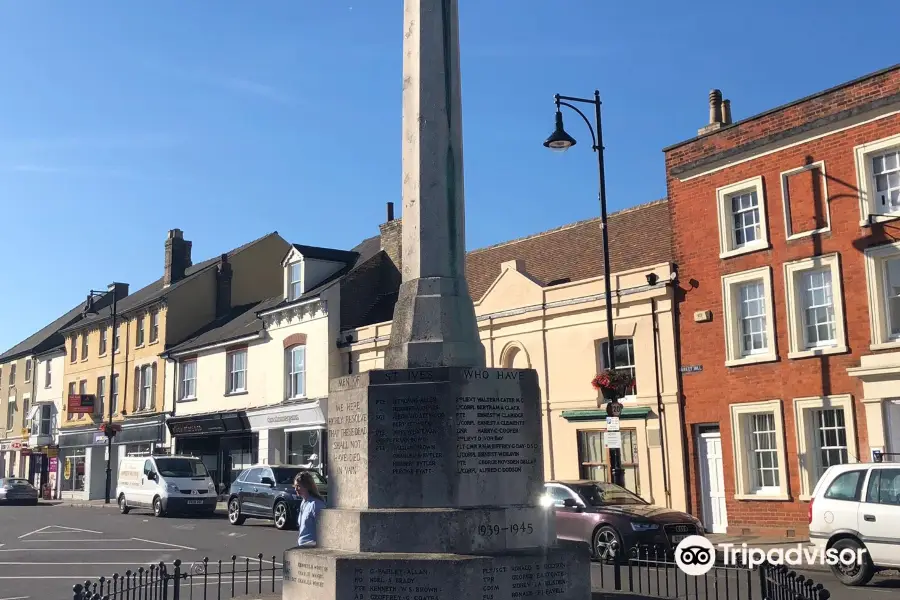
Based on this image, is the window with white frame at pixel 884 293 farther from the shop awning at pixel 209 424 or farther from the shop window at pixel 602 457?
the shop awning at pixel 209 424

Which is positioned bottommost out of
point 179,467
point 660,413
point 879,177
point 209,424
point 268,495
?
point 268,495

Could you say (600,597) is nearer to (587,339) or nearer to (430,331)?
(430,331)

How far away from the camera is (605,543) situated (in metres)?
16.0

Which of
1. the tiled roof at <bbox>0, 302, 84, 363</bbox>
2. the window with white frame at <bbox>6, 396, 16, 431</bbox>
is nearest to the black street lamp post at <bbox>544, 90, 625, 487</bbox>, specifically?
the tiled roof at <bbox>0, 302, 84, 363</bbox>

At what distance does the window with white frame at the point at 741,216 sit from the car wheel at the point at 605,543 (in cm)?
844

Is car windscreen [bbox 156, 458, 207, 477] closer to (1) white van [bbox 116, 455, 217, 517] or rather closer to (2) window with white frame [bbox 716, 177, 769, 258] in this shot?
(1) white van [bbox 116, 455, 217, 517]

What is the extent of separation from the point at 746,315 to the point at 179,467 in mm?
19411

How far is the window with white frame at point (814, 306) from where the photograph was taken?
19.5 meters

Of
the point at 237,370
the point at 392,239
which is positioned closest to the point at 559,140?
the point at 392,239

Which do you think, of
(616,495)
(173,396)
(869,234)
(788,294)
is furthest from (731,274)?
(173,396)

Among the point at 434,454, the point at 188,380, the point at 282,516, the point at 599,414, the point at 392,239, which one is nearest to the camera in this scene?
the point at 434,454

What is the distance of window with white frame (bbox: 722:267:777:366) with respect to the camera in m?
20.9

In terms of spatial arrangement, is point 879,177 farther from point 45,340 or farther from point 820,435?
point 45,340

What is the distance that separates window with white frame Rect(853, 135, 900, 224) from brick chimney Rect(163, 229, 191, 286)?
34807 millimetres
